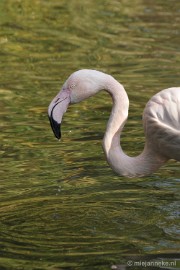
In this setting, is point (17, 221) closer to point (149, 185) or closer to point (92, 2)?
point (149, 185)

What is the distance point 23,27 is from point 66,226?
8.02 metres

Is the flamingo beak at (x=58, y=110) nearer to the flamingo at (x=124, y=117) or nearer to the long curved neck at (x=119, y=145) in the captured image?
the flamingo at (x=124, y=117)

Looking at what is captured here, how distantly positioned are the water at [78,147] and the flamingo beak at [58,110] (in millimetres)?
671

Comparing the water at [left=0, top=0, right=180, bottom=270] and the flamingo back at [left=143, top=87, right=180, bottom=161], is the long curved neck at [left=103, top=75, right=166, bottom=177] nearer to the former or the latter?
the flamingo back at [left=143, top=87, right=180, bottom=161]

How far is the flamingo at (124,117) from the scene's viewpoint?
21.2ft

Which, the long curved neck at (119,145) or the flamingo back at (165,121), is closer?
the flamingo back at (165,121)

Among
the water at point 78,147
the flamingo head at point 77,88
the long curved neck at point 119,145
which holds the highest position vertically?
the flamingo head at point 77,88

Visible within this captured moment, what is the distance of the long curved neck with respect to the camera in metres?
6.57

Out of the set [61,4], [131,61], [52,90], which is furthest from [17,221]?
[61,4]

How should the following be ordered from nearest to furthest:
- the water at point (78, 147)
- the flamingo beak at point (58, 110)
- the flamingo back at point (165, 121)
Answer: the water at point (78, 147) < the flamingo back at point (165, 121) < the flamingo beak at point (58, 110)

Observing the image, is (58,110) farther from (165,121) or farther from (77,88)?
(165,121)

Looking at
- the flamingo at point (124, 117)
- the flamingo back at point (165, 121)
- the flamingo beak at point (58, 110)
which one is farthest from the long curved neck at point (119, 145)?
the flamingo beak at point (58, 110)

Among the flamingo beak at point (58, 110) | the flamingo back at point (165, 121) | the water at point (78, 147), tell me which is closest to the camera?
the water at point (78, 147)

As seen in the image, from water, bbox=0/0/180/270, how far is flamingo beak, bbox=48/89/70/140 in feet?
2.20
